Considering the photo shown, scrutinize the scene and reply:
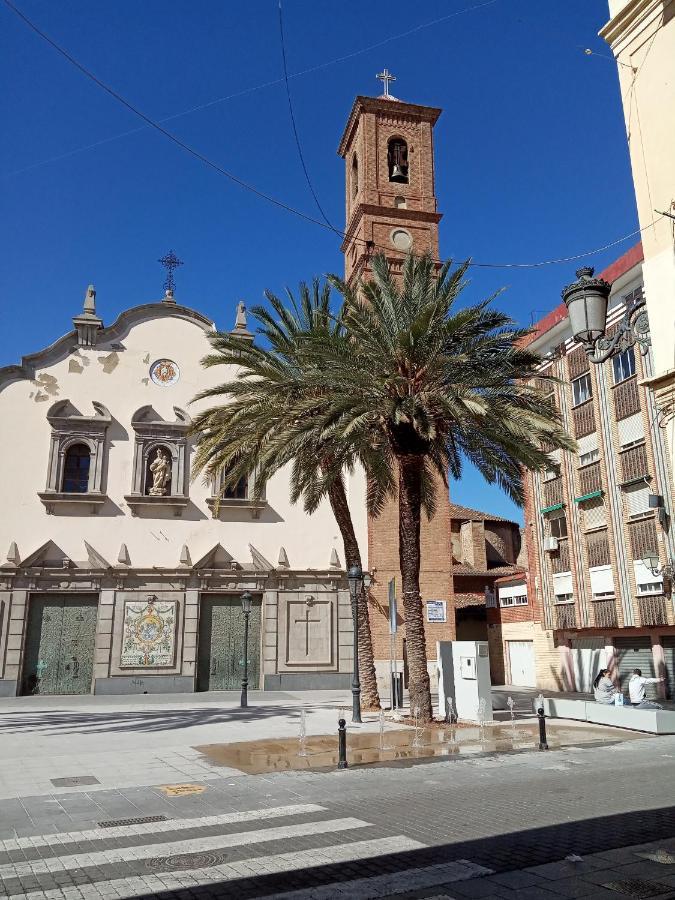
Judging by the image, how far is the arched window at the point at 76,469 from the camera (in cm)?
2658

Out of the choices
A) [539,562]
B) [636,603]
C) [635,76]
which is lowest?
[636,603]

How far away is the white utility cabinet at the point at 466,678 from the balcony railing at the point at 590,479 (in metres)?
11.8

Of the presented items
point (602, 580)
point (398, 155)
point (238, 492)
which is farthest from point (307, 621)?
point (398, 155)

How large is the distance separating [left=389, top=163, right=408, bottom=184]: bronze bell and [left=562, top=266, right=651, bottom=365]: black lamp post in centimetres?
2512

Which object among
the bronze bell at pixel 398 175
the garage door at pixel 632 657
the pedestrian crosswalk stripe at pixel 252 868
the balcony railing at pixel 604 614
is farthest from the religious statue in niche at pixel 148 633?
the pedestrian crosswalk stripe at pixel 252 868

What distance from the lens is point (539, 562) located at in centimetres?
3067

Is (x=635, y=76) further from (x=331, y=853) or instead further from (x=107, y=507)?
(x=107, y=507)

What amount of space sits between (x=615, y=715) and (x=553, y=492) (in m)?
14.7

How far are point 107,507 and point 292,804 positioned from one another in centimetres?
1920

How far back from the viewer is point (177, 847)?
6941 millimetres

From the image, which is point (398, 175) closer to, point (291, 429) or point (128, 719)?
point (291, 429)

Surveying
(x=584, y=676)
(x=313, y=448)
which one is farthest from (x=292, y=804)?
(x=584, y=676)

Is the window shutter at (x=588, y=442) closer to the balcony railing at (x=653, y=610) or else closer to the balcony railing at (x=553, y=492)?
the balcony railing at (x=553, y=492)

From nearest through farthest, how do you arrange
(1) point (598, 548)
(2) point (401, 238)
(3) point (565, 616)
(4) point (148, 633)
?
(4) point (148, 633) → (1) point (598, 548) → (3) point (565, 616) → (2) point (401, 238)
